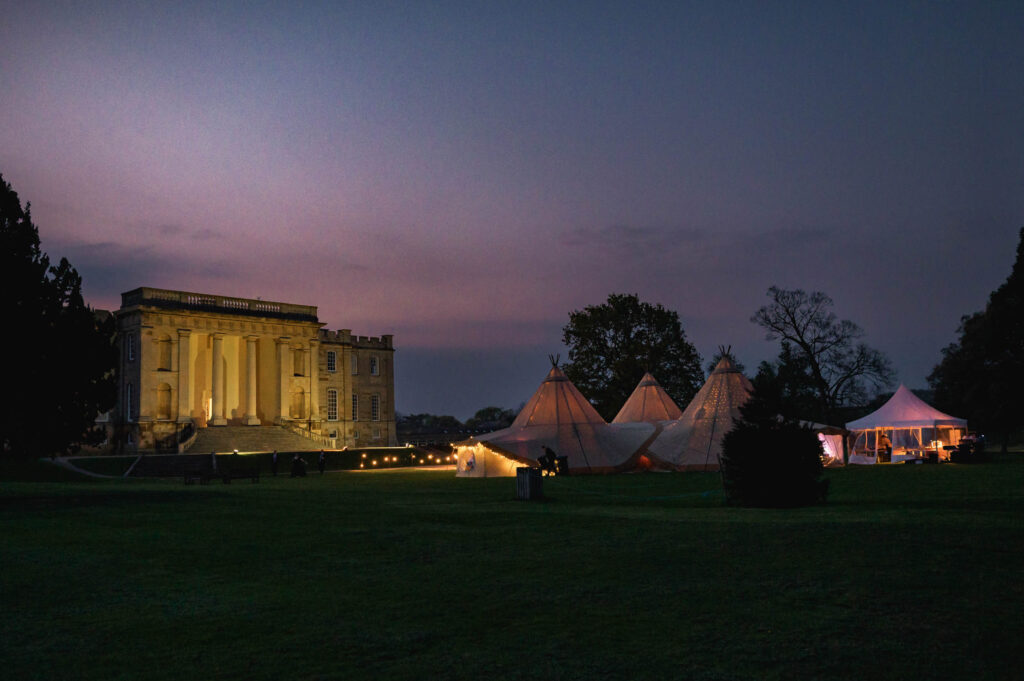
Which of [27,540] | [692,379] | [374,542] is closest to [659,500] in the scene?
[374,542]

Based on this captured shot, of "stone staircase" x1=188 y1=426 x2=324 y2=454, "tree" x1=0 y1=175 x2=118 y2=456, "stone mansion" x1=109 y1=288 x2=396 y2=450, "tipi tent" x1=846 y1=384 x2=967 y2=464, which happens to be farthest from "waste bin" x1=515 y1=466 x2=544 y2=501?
"stone mansion" x1=109 y1=288 x2=396 y2=450

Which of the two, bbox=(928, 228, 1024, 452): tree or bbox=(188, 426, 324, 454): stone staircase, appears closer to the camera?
bbox=(928, 228, 1024, 452): tree

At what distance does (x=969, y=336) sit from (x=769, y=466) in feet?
143

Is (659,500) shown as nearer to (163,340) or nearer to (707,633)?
(707,633)

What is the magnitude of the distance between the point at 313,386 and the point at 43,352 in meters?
47.1

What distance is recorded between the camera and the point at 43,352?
22.2 meters

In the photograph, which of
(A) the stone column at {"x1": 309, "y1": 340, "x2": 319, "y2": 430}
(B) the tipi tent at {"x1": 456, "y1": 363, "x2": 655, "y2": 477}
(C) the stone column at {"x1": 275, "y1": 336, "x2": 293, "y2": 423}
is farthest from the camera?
(A) the stone column at {"x1": 309, "y1": 340, "x2": 319, "y2": 430}

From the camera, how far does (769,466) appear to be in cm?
1698

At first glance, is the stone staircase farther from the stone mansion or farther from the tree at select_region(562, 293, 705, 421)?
the tree at select_region(562, 293, 705, 421)

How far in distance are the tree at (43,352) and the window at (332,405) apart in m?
49.4

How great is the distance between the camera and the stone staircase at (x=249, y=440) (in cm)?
5666

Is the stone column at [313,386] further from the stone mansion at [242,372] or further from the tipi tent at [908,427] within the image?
the tipi tent at [908,427]

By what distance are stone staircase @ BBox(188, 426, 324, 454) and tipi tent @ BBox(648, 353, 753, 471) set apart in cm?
2560

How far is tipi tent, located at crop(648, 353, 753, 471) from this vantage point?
37.3 m
